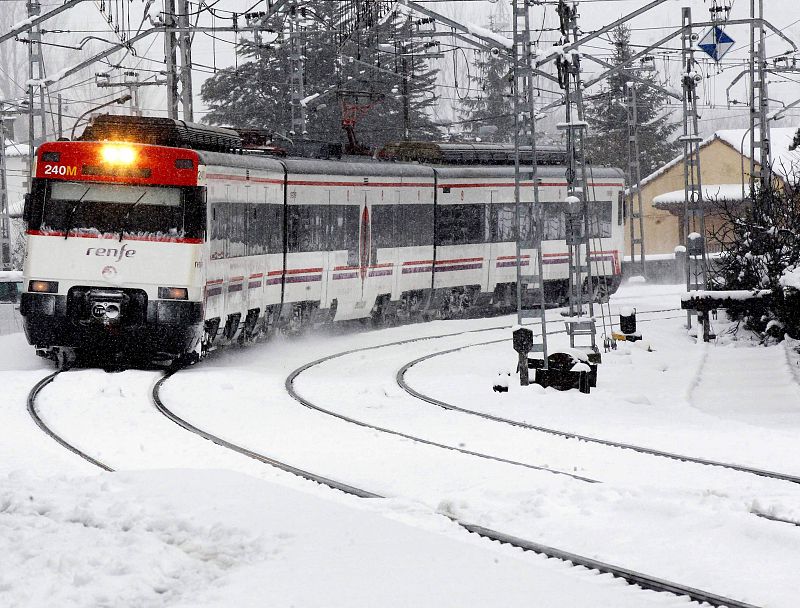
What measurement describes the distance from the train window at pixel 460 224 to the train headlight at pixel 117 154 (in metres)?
11.4

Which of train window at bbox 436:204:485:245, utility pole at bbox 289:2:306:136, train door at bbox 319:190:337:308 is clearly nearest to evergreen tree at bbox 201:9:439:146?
utility pole at bbox 289:2:306:136

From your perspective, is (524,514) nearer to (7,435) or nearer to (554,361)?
(7,435)

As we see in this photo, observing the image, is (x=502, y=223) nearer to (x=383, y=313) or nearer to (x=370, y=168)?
(x=383, y=313)

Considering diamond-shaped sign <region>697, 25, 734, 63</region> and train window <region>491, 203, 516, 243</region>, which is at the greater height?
diamond-shaped sign <region>697, 25, 734, 63</region>

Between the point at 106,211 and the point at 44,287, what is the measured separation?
1.27 m

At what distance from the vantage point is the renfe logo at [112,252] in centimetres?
1892

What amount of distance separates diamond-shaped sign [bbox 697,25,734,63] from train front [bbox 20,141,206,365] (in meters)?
15.7

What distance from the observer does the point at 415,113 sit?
7288 cm

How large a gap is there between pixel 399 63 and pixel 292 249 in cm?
5066

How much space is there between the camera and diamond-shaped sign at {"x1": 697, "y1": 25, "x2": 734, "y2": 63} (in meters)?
31.3

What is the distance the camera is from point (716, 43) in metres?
31.6

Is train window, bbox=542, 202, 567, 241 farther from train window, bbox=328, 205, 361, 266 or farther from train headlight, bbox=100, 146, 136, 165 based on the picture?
train headlight, bbox=100, 146, 136, 165

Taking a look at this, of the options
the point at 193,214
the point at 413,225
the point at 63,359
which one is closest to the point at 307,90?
the point at 413,225

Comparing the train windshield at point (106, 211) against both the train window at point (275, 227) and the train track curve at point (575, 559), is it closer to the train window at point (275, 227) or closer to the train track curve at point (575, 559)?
the train window at point (275, 227)
